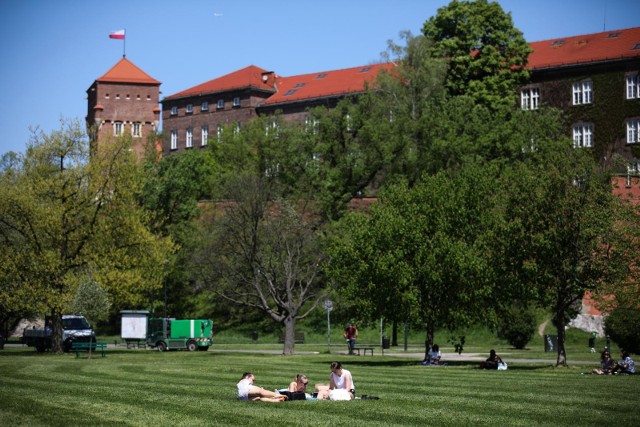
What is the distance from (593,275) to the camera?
39.6 meters

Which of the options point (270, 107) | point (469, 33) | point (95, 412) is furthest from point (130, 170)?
point (270, 107)

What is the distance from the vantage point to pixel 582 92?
290 feet

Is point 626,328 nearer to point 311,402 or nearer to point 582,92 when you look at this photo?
point 311,402

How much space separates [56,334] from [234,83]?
75.6 metres

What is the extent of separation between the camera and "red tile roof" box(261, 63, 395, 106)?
11075 centimetres

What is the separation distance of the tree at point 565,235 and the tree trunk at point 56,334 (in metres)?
21.8

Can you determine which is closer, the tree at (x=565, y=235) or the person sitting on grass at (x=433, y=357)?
the tree at (x=565, y=235)

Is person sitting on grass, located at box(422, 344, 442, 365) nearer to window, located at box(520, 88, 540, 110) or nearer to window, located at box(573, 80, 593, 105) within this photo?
window, located at box(573, 80, 593, 105)

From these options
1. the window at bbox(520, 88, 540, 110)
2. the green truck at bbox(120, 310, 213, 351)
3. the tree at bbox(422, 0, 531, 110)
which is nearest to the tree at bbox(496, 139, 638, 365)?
the green truck at bbox(120, 310, 213, 351)

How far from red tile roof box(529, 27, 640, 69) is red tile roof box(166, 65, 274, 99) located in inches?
1433

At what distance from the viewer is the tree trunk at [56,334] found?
49.8m

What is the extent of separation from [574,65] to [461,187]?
4761 centimetres

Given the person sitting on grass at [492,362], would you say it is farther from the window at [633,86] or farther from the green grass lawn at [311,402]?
the window at [633,86]

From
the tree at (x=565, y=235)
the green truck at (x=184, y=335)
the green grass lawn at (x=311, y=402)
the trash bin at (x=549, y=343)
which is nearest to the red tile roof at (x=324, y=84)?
the green truck at (x=184, y=335)
